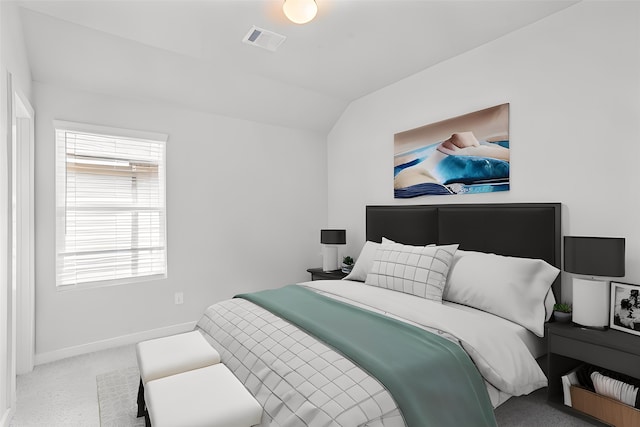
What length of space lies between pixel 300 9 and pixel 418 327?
2.10 metres

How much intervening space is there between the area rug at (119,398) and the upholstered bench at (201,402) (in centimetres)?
73

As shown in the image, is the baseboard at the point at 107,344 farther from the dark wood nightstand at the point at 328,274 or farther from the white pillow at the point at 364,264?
the white pillow at the point at 364,264

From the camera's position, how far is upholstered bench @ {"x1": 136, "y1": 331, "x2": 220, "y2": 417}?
1.86 meters

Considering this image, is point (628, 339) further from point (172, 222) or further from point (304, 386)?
point (172, 222)

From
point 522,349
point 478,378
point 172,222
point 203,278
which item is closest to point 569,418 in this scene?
point 522,349

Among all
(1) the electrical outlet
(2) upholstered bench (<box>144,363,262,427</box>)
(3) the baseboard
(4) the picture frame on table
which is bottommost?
(3) the baseboard

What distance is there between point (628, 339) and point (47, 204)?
4259mm

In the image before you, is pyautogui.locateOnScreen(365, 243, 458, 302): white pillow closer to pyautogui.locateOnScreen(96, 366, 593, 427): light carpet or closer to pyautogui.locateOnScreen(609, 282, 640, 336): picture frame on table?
→ pyautogui.locateOnScreen(96, 366, 593, 427): light carpet

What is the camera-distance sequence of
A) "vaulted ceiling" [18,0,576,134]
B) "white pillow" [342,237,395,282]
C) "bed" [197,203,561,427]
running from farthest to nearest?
"white pillow" [342,237,395,282] < "vaulted ceiling" [18,0,576,134] < "bed" [197,203,561,427]

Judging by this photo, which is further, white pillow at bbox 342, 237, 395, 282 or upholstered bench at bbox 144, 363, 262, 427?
white pillow at bbox 342, 237, 395, 282

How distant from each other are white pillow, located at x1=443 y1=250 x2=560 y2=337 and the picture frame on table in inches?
12.8

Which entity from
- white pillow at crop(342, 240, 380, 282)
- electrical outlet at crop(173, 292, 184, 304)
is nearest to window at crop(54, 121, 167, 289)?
electrical outlet at crop(173, 292, 184, 304)

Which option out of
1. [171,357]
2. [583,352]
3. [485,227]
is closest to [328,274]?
[485,227]

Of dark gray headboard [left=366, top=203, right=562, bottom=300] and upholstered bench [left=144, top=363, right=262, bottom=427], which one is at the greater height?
dark gray headboard [left=366, top=203, right=562, bottom=300]
